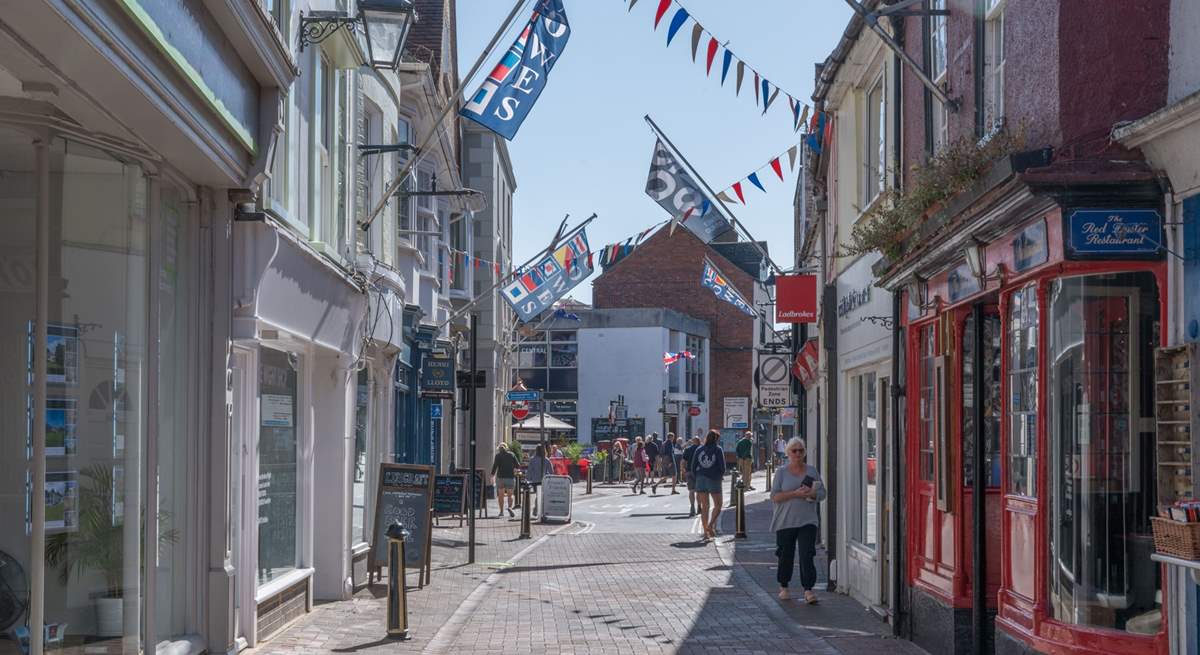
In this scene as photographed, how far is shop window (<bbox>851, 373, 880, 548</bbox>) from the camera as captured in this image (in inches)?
584

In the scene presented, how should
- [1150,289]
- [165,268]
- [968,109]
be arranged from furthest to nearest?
1. [968,109]
2. [165,268]
3. [1150,289]

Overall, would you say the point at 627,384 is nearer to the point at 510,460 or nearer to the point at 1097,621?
the point at 510,460

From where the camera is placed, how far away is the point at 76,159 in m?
7.77

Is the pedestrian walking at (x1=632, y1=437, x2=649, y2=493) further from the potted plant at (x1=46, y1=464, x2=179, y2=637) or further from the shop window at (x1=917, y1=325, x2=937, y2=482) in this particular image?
the potted plant at (x1=46, y1=464, x2=179, y2=637)

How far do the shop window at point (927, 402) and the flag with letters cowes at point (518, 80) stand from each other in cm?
503

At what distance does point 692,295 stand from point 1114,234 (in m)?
68.6

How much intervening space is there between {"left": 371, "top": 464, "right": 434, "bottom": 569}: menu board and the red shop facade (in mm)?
6895

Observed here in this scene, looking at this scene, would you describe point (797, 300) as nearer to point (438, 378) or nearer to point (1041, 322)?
point (438, 378)

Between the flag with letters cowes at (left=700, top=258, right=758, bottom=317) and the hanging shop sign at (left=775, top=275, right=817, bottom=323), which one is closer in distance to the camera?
the hanging shop sign at (left=775, top=275, right=817, bottom=323)

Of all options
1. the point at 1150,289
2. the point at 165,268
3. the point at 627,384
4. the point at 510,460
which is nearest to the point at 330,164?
the point at 165,268

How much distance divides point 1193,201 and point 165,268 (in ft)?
20.3

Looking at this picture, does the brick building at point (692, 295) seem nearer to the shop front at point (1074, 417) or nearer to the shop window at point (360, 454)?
the shop window at point (360, 454)

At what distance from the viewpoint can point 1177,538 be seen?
703cm

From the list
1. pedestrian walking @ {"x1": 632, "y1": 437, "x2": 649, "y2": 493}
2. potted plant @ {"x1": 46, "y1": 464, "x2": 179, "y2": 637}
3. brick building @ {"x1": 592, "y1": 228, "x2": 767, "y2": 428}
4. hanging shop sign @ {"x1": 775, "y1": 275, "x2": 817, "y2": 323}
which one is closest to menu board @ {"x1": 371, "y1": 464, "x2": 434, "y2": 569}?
hanging shop sign @ {"x1": 775, "y1": 275, "x2": 817, "y2": 323}
